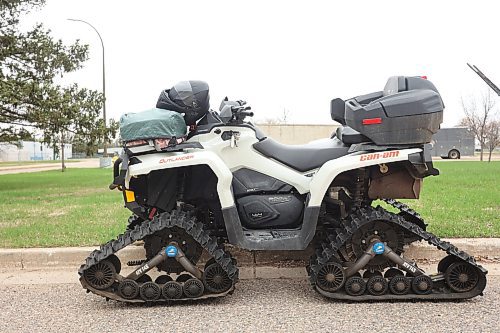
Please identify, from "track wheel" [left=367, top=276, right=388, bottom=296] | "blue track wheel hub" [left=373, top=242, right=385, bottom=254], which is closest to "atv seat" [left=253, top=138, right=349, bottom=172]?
"blue track wheel hub" [left=373, top=242, right=385, bottom=254]

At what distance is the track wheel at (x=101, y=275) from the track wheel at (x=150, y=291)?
0.91ft

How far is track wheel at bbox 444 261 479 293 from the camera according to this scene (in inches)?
190

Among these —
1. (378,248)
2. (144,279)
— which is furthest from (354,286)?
(144,279)

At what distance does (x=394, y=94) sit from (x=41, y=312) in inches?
140

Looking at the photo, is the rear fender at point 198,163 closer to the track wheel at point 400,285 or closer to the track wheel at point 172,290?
the track wheel at point 172,290

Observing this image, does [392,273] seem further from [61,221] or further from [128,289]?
[61,221]

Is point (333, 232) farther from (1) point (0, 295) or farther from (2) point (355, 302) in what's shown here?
(1) point (0, 295)

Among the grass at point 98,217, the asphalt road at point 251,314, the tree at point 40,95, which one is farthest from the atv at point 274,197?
the tree at point 40,95

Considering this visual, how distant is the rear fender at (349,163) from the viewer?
4.92 metres

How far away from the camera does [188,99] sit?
5219 millimetres

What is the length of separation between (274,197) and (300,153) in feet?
1.60

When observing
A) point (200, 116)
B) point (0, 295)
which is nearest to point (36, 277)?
point (0, 295)

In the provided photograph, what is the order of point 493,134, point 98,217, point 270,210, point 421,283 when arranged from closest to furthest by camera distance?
point 421,283 < point 270,210 < point 98,217 < point 493,134

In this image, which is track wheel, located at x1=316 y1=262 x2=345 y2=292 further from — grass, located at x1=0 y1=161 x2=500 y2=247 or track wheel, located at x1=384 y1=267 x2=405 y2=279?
grass, located at x1=0 y1=161 x2=500 y2=247
